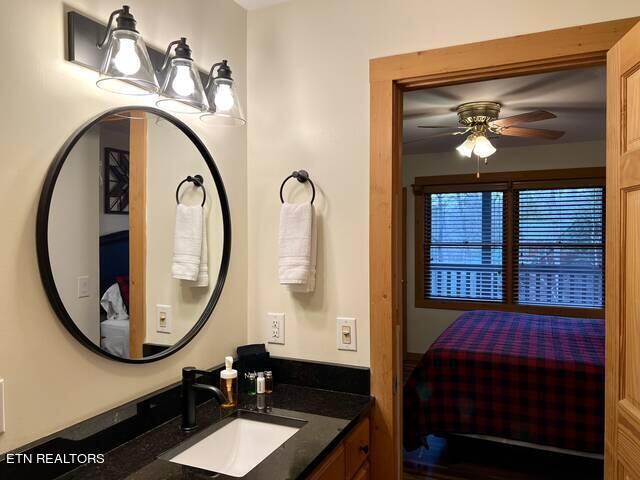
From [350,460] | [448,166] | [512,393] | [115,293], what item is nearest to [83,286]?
[115,293]

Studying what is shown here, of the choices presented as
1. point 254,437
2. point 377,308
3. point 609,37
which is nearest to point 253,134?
point 377,308

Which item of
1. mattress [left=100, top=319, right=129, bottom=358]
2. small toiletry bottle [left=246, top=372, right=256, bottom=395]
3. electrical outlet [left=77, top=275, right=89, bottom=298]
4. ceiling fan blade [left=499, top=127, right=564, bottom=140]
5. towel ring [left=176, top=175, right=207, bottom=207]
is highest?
ceiling fan blade [left=499, top=127, right=564, bottom=140]

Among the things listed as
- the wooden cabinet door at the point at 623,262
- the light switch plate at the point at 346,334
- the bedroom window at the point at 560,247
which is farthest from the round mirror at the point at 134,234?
the bedroom window at the point at 560,247

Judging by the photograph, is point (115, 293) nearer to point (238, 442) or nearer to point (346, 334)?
point (238, 442)

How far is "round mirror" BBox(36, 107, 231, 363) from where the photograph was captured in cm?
123

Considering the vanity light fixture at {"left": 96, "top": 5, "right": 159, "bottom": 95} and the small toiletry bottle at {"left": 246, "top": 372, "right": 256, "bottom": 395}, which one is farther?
the small toiletry bottle at {"left": 246, "top": 372, "right": 256, "bottom": 395}

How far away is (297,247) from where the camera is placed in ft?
5.85

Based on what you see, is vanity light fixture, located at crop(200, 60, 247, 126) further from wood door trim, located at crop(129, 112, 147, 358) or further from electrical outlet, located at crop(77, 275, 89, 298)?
electrical outlet, located at crop(77, 275, 89, 298)

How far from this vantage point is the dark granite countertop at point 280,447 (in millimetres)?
1201

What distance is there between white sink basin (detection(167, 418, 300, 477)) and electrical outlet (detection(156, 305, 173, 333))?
37cm

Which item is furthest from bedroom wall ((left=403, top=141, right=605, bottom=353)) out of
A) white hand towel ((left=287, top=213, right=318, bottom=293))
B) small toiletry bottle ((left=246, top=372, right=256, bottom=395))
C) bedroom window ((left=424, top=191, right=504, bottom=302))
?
small toiletry bottle ((left=246, top=372, right=256, bottom=395))

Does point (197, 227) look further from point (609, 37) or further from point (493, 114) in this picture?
point (493, 114)

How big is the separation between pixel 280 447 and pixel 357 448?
363 mm

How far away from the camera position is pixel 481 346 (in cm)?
327
